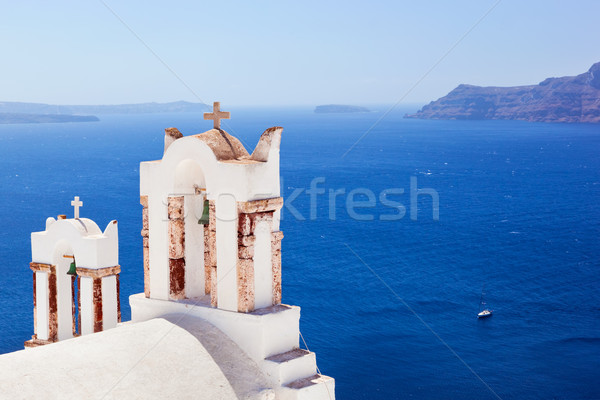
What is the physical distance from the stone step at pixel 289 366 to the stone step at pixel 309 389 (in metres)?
0.09

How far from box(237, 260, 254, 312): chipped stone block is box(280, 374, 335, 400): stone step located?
1404mm

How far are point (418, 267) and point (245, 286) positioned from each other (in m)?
66.3

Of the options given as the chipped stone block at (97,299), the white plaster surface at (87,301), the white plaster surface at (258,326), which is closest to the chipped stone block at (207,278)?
the white plaster surface at (258,326)

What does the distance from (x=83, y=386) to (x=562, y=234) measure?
90.1 meters

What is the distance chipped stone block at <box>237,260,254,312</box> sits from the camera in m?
11.9

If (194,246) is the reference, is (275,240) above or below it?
above

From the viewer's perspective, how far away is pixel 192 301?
12.8 meters

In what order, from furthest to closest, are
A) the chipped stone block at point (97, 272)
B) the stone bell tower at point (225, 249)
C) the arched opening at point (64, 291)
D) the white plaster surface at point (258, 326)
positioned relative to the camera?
1. the arched opening at point (64, 291)
2. the chipped stone block at point (97, 272)
3. the stone bell tower at point (225, 249)
4. the white plaster surface at point (258, 326)

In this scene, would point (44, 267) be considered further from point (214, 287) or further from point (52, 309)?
point (214, 287)

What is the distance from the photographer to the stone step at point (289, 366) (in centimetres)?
1141

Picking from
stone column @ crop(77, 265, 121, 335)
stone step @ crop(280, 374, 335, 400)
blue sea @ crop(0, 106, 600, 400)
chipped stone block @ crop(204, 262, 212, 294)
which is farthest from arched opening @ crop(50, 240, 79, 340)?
blue sea @ crop(0, 106, 600, 400)

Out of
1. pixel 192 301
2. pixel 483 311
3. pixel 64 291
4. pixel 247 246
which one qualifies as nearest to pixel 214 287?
pixel 192 301

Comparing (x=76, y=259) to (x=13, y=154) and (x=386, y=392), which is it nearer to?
(x=386, y=392)

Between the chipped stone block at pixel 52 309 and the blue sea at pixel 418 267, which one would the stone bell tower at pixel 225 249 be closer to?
the chipped stone block at pixel 52 309
